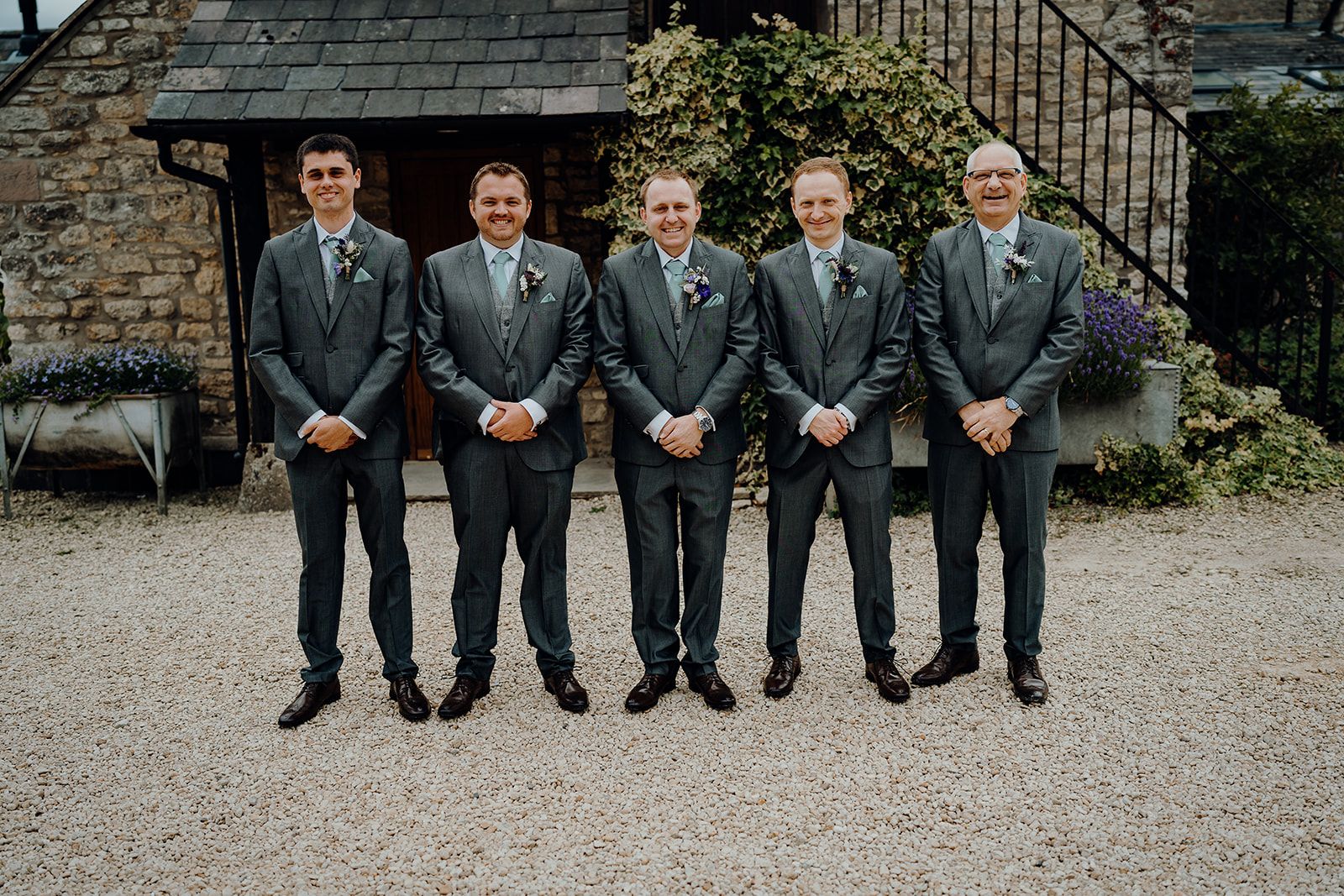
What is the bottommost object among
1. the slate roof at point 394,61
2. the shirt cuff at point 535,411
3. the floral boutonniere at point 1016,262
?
the shirt cuff at point 535,411

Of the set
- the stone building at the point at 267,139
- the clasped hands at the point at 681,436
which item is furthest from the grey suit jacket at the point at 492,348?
the stone building at the point at 267,139

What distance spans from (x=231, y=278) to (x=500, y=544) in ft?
16.5

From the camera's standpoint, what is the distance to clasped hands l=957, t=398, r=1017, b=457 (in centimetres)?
361

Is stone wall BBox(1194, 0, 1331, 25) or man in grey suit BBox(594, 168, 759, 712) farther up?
stone wall BBox(1194, 0, 1331, 25)

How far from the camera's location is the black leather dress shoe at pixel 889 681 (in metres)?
3.71

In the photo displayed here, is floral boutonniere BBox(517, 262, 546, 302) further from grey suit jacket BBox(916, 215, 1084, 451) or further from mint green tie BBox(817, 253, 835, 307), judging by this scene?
grey suit jacket BBox(916, 215, 1084, 451)

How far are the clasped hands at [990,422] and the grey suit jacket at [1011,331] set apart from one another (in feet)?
0.14

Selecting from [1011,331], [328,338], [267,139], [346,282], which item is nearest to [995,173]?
[1011,331]

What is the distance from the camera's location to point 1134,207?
308 inches

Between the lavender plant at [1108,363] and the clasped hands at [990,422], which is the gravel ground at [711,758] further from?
the lavender plant at [1108,363]

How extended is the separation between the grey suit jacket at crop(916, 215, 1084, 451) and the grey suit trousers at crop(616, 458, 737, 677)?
0.87m

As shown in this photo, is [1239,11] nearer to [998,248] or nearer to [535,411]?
[998,248]

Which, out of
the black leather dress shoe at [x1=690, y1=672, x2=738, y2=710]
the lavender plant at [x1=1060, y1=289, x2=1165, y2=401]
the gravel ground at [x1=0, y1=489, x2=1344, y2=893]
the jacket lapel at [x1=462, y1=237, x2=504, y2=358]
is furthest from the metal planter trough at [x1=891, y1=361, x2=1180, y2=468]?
the jacket lapel at [x1=462, y1=237, x2=504, y2=358]

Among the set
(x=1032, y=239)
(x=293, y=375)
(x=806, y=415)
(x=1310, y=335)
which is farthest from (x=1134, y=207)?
(x=293, y=375)
